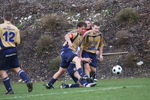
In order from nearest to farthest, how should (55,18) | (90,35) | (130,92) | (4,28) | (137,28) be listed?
1. (130,92)
2. (4,28)
3. (90,35)
4. (137,28)
5. (55,18)

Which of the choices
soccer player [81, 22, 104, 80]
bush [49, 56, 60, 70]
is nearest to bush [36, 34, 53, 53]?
bush [49, 56, 60, 70]

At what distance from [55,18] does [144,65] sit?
5.58 m

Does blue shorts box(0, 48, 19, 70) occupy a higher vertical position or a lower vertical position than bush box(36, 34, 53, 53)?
higher

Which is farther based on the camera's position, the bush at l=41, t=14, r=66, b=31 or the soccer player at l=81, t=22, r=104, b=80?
the bush at l=41, t=14, r=66, b=31

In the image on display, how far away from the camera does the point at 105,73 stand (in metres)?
18.9

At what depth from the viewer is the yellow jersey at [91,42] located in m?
14.4

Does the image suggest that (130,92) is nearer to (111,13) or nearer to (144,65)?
(144,65)

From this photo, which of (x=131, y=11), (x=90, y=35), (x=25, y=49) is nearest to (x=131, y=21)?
(x=131, y=11)

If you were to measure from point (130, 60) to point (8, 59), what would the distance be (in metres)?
7.88

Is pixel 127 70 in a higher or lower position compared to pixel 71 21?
lower

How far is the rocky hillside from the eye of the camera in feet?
64.3

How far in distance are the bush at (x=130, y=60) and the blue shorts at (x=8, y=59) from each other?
25.2 ft

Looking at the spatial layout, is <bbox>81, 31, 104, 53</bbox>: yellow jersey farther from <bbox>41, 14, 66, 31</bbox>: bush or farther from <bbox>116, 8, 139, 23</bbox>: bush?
<bbox>41, 14, 66, 31</bbox>: bush

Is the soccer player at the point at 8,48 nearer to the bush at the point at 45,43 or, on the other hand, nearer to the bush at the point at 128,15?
the bush at the point at 45,43
